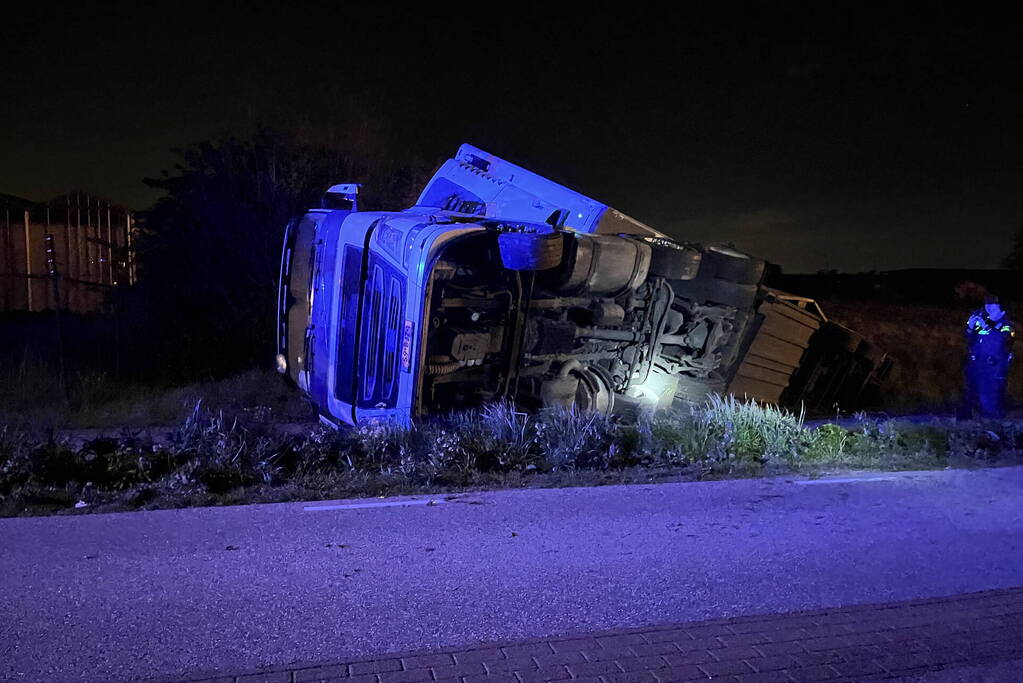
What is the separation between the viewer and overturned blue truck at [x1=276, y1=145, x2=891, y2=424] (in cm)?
887

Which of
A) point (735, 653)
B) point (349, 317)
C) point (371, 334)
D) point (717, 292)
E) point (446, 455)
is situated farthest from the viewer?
point (717, 292)

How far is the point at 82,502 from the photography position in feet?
22.0

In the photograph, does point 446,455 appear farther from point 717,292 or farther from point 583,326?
point 717,292

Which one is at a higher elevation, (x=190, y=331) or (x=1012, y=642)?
(x=1012, y=642)

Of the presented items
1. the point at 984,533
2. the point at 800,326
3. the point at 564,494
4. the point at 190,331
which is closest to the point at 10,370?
the point at 190,331

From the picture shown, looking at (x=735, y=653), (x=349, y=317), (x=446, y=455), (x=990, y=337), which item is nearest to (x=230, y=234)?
(x=349, y=317)

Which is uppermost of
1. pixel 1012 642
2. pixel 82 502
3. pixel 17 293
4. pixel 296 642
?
pixel 1012 642

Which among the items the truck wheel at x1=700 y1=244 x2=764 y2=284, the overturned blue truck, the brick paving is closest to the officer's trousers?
the overturned blue truck

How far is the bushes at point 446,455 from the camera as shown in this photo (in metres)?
7.07

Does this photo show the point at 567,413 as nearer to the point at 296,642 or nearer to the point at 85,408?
the point at 296,642

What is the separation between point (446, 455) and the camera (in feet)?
25.6

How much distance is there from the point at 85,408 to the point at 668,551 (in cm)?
872

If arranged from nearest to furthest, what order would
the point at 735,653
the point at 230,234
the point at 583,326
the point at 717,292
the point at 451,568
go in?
the point at 735,653 < the point at 451,568 < the point at 583,326 < the point at 717,292 < the point at 230,234

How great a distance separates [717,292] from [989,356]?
393 centimetres
